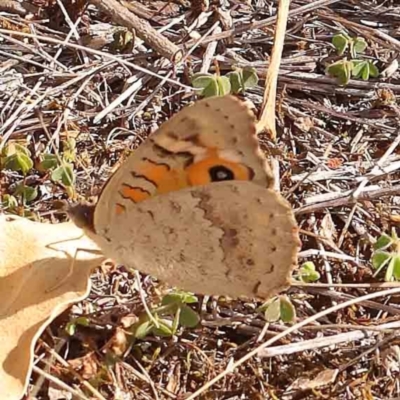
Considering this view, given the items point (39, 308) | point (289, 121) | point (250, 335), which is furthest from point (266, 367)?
point (289, 121)

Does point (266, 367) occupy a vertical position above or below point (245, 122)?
below

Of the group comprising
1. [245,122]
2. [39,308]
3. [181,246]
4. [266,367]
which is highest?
[245,122]

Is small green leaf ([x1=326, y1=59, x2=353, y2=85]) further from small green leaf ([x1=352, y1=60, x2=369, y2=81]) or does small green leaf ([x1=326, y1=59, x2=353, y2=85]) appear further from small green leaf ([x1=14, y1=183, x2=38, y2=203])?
small green leaf ([x1=14, y1=183, x2=38, y2=203])

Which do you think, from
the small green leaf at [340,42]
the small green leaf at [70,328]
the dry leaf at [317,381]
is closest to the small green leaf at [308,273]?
the dry leaf at [317,381]

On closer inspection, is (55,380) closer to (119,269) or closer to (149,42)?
(119,269)

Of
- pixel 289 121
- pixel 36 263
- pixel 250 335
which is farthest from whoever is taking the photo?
pixel 289 121

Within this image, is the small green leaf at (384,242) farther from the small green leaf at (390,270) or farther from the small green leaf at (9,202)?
the small green leaf at (9,202)

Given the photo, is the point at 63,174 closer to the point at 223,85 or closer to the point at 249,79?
the point at 223,85
